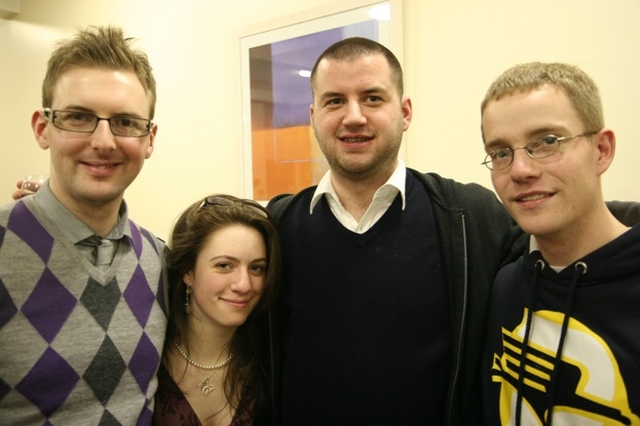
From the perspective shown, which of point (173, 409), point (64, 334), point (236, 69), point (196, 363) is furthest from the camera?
point (236, 69)

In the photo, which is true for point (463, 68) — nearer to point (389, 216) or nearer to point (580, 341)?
point (389, 216)

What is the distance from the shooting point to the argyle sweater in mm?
1075

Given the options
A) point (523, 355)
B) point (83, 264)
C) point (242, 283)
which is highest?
point (83, 264)

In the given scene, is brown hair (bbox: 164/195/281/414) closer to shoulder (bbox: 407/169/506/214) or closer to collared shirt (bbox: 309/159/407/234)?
collared shirt (bbox: 309/159/407/234)

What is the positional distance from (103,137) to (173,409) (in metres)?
0.78

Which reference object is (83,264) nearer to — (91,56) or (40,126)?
(40,126)

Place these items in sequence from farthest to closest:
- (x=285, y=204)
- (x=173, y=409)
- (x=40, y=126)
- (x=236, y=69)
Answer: (x=236, y=69) < (x=285, y=204) < (x=173, y=409) < (x=40, y=126)

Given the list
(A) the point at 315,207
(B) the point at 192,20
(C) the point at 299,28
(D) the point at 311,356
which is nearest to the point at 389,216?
(A) the point at 315,207

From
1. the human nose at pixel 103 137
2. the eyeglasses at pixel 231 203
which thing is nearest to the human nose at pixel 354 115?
the eyeglasses at pixel 231 203

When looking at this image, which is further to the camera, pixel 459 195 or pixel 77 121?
pixel 459 195

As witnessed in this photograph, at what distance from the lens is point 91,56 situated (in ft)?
3.99

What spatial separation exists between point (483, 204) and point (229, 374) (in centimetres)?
94

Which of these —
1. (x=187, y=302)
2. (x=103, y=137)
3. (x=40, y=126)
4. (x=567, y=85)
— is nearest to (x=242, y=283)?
(x=187, y=302)

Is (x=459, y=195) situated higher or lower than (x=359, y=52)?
lower
